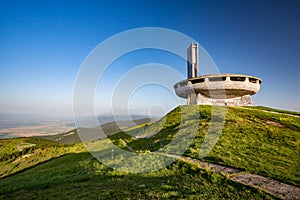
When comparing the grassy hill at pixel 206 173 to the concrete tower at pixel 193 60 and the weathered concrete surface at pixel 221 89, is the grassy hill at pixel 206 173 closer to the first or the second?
the weathered concrete surface at pixel 221 89

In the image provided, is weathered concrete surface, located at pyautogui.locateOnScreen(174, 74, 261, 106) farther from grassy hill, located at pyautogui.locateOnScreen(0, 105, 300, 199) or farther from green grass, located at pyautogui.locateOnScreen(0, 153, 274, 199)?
green grass, located at pyautogui.locateOnScreen(0, 153, 274, 199)

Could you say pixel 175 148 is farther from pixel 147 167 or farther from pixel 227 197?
pixel 227 197

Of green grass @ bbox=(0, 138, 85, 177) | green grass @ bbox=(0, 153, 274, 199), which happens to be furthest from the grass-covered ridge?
green grass @ bbox=(0, 138, 85, 177)

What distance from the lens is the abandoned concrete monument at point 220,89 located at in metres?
23.7

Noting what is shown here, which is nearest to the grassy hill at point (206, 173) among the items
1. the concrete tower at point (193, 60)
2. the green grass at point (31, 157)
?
the green grass at point (31, 157)

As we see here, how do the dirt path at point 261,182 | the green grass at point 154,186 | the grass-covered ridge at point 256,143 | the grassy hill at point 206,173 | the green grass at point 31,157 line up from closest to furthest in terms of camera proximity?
the dirt path at point 261,182 → the green grass at point 154,186 → the grassy hill at point 206,173 → the grass-covered ridge at point 256,143 → the green grass at point 31,157

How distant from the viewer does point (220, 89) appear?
24.0m

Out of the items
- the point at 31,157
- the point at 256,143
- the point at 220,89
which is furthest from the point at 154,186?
the point at 31,157

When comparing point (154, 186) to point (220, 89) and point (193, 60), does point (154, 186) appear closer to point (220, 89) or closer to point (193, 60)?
point (220, 89)

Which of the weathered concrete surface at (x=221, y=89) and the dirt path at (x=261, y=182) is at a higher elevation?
the weathered concrete surface at (x=221, y=89)

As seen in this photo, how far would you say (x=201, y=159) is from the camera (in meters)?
10.8

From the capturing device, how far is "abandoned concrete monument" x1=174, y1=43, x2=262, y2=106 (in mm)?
23734

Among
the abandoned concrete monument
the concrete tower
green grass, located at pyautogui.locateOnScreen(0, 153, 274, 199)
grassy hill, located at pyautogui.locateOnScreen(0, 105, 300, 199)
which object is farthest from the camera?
the concrete tower

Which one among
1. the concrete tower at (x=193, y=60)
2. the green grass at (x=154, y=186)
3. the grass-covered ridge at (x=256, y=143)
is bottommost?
the green grass at (x=154, y=186)
